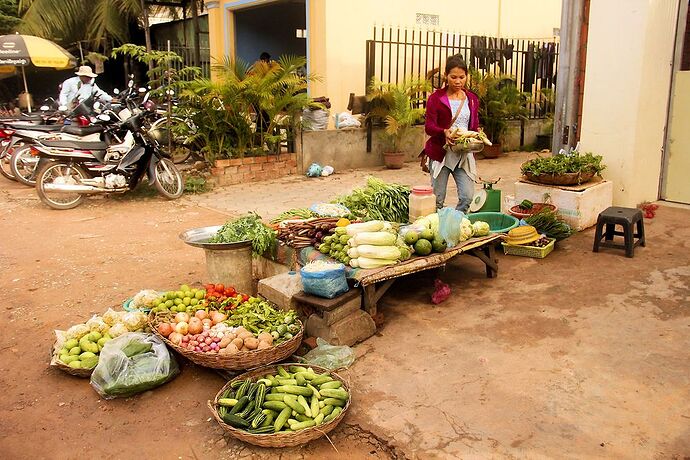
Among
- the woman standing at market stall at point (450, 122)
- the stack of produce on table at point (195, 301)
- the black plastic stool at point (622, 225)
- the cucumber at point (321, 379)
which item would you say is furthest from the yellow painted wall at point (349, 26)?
the cucumber at point (321, 379)

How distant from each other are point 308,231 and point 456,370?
1.75m

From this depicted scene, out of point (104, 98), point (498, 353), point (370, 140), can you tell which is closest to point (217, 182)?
point (104, 98)

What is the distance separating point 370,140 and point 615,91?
5.69m

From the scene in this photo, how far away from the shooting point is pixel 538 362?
3842 millimetres

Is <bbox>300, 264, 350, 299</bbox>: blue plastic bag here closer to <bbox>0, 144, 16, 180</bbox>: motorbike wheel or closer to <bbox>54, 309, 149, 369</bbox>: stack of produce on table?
<bbox>54, 309, 149, 369</bbox>: stack of produce on table

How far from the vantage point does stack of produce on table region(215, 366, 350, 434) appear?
307cm

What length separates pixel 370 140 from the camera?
12070 millimetres

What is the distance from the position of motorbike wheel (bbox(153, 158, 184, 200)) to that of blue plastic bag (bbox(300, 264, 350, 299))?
5.50 m

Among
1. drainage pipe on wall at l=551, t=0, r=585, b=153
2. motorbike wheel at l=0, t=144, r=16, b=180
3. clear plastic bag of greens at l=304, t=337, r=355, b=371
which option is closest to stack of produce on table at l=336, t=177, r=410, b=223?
clear plastic bag of greens at l=304, t=337, r=355, b=371

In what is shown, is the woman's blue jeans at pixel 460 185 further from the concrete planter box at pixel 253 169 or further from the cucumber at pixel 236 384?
the concrete planter box at pixel 253 169

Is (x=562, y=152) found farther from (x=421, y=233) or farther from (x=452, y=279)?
(x=421, y=233)

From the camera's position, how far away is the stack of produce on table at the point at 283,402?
307cm

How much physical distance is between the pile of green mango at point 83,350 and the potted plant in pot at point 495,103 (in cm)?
1027

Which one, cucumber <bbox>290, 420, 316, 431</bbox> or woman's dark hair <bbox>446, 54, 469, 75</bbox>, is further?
woman's dark hair <bbox>446, 54, 469, 75</bbox>
